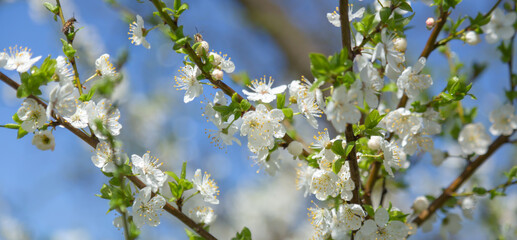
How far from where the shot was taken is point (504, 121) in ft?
5.64

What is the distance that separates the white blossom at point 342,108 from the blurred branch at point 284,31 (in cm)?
246

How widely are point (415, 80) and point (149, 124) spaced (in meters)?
3.73

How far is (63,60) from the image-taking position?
1171 millimetres

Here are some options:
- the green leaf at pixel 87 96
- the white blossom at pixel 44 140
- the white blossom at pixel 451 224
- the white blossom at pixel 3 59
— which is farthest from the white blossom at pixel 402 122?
the white blossom at pixel 3 59

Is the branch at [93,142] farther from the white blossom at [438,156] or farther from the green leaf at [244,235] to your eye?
the white blossom at [438,156]

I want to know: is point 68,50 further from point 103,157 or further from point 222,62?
point 222,62

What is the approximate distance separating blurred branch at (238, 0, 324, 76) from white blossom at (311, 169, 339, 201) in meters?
2.26

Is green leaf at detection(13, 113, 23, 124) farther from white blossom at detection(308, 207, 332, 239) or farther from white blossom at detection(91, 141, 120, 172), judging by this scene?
white blossom at detection(308, 207, 332, 239)

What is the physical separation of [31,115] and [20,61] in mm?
138

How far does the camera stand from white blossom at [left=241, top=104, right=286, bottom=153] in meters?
1.19

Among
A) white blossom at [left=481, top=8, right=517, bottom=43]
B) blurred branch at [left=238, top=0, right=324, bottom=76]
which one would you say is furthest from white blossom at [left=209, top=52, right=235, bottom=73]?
blurred branch at [left=238, top=0, right=324, bottom=76]

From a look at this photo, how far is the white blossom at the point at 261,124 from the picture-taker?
1.19 m

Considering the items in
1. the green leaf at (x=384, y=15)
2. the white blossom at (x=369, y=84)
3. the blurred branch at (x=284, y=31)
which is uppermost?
the blurred branch at (x=284, y=31)

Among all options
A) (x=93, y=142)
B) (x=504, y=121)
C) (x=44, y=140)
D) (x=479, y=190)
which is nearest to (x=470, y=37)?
(x=504, y=121)
